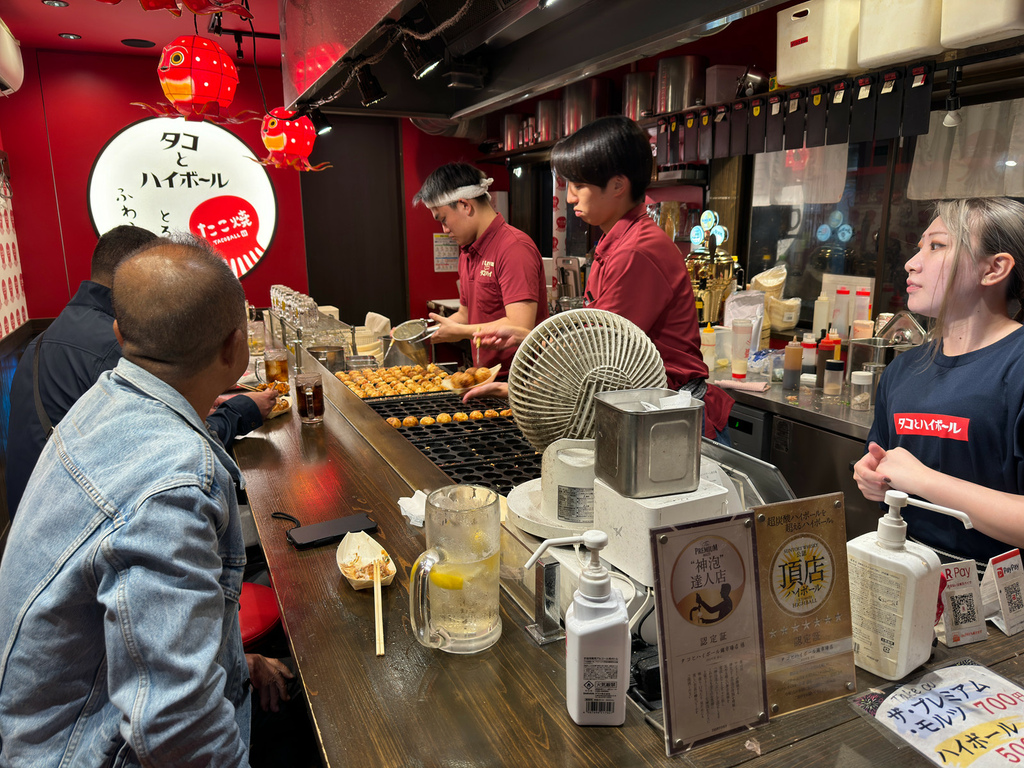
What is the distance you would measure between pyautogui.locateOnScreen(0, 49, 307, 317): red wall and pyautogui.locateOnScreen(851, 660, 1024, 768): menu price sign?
6822 mm

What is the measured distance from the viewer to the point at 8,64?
4.12 meters

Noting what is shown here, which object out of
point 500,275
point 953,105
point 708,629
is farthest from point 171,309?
point 953,105

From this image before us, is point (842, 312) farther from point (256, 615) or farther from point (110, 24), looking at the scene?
point (110, 24)

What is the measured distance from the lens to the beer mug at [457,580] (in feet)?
3.31

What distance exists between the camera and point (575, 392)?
4.51 ft

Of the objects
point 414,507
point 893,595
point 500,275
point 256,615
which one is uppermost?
point 500,275

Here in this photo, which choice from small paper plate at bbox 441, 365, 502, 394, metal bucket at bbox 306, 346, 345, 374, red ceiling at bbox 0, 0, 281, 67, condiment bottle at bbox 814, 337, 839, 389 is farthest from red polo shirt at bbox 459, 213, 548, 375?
red ceiling at bbox 0, 0, 281, 67

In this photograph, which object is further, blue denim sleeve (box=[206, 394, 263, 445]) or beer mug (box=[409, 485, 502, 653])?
blue denim sleeve (box=[206, 394, 263, 445])

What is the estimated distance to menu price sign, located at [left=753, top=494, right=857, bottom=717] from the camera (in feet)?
2.79

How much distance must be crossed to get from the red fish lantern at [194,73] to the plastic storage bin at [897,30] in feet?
9.60

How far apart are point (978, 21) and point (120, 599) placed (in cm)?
293

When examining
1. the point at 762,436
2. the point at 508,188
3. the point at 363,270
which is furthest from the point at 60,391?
the point at 508,188

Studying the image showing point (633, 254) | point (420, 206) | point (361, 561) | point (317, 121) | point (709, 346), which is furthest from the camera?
point (420, 206)

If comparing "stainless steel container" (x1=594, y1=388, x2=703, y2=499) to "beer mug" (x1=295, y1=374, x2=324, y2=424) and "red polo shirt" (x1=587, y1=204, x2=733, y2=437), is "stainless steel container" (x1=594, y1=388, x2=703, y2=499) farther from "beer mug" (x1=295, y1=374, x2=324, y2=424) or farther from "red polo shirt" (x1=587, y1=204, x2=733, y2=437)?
"beer mug" (x1=295, y1=374, x2=324, y2=424)
